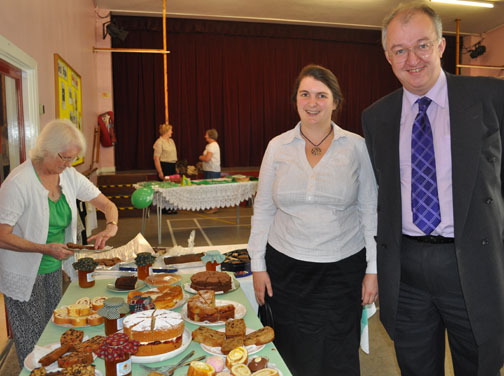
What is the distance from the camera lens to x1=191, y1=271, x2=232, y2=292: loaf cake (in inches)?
72.9

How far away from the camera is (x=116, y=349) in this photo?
1110mm

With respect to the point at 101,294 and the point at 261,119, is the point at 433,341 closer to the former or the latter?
the point at 101,294

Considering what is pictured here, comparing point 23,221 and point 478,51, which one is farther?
point 478,51

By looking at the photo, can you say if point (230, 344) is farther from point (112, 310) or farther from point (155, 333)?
point (112, 310)

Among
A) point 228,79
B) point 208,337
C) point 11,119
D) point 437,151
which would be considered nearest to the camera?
point 208,337

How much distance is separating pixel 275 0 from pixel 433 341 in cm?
886

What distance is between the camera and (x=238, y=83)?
11.8 metres

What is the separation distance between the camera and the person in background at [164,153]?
7746 mm

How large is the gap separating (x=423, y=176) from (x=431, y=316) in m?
0.55

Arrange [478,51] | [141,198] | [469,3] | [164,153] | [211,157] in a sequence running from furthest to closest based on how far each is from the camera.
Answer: [478,51] < [469,3] < [211,157] < [164,153] < [141,198]

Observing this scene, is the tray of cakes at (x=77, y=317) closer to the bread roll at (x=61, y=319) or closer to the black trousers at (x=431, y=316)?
the bread roll at (x=61, y=319)

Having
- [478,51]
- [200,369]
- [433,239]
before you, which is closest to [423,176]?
[433,239]

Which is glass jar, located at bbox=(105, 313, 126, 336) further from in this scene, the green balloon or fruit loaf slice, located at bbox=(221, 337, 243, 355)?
the green balloon

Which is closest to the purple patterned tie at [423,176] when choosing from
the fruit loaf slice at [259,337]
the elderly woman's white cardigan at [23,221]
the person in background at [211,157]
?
the fruit loaf slice at [259,337]
